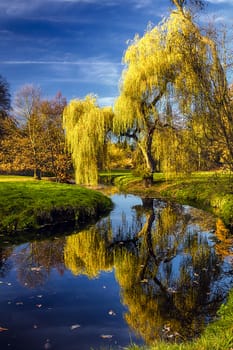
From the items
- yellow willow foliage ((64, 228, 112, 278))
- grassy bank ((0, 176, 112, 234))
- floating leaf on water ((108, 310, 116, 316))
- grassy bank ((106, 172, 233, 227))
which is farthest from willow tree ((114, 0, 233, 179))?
floating leaf on water ((108, 310, 116, 316))

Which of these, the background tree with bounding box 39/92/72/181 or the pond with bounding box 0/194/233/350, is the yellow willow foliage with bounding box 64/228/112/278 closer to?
the pond with bounding box 0/194/233/350

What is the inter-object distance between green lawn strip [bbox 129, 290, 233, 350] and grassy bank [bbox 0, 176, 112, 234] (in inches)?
389

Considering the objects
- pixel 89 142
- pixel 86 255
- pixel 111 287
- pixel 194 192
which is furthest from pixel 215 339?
pixel 89 142

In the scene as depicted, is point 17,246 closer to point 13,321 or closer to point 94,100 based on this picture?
point 13,321

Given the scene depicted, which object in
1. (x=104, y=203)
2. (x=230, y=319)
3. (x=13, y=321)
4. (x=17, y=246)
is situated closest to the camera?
(x=230, y=319)

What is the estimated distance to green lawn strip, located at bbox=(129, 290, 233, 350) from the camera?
4556 mm

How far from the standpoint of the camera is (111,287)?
8.33 metres

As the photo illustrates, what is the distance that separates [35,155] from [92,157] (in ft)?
39.6

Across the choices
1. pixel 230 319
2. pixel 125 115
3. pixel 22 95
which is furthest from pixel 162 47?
pixel 230 319

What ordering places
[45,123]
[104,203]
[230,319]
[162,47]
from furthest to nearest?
[45,123], [162,47], [104,203], [230,319]

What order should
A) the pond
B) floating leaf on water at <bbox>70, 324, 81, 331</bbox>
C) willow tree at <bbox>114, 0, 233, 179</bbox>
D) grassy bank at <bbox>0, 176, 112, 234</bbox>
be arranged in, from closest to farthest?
1. the pond
2. floating leaf on water at <bbox>70, 324, 81, 331</bbox>
3. grassy bank at <bbox>0, 176, 112, 234</bbox>
4. willow tree at <bbox>114, 0, 233, 179</bbox>

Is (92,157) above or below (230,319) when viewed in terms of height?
above

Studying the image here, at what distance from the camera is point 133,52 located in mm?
27531

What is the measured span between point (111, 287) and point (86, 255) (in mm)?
2780
